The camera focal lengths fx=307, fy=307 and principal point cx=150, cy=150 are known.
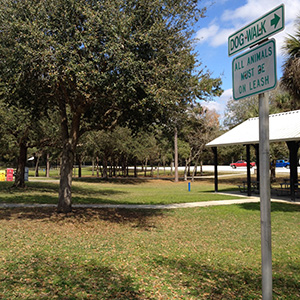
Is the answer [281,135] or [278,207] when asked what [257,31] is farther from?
[281,135]

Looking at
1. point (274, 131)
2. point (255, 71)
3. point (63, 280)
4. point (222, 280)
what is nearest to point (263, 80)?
point (255, 71)

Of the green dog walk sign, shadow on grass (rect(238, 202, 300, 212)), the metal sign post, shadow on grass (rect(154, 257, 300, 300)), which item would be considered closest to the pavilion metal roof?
shadow on grass (rect(238, 202, 300, 212))

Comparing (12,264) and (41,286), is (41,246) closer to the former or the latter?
(12,264)

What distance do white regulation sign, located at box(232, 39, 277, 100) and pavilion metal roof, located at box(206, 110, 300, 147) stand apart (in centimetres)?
1288

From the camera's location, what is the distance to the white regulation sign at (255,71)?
8.32ft

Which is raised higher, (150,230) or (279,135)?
(279,135)

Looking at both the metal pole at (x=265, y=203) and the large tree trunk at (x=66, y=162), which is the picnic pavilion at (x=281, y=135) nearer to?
the large tree trunk at (x=66, y=162)

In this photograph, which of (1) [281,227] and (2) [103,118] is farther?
(2) [103,118]

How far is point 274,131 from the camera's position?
17000mm

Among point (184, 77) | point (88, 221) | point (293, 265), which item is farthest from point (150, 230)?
point (184, 77)

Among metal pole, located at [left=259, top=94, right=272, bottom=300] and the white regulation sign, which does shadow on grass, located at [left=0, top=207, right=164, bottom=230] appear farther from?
the white regulation sign

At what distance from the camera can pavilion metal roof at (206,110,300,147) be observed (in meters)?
15.4

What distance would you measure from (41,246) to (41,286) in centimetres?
259

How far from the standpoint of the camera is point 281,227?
997 centimetres
